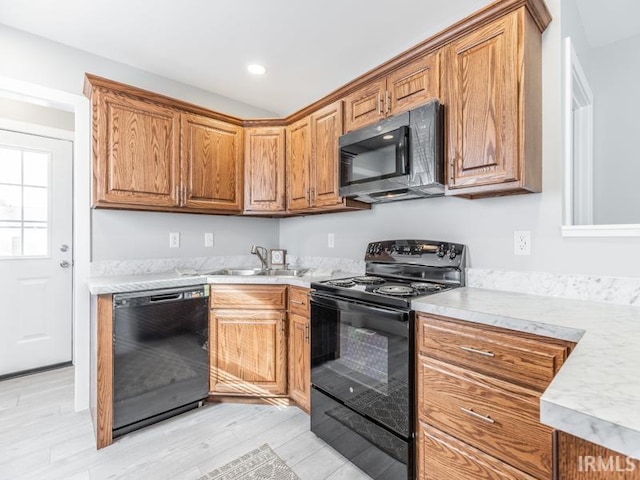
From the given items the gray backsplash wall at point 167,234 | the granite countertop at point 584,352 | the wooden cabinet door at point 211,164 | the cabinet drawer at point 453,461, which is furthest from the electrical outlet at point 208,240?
the cabinet drawer at point 453,461

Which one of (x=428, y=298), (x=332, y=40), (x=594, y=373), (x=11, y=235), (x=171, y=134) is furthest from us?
(x=11, y=235)

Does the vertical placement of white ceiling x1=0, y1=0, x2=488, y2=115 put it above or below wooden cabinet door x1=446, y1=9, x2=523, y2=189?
above

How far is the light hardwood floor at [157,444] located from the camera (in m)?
1.68

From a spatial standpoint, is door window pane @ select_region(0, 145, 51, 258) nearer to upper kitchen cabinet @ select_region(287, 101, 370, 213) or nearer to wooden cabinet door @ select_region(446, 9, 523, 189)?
upper kitchen cabinet @ select_region(287, 101, 370, 213)

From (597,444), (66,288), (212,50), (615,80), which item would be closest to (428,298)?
(597,444)

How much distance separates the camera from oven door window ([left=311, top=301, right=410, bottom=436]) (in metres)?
1.52

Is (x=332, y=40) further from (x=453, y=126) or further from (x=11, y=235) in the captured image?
(x=11, y=235)

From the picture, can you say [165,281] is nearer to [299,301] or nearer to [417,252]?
[299,301]

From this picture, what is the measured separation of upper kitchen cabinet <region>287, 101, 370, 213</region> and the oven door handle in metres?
0.74

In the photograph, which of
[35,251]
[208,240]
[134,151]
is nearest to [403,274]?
[208,240]

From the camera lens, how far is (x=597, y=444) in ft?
1.61

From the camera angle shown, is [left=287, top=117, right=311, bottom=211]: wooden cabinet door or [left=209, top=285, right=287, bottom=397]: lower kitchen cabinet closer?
[left=209, top=285, right=287, bottom=397]: lower kitchen cabinet

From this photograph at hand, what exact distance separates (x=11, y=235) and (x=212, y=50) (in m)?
2.31

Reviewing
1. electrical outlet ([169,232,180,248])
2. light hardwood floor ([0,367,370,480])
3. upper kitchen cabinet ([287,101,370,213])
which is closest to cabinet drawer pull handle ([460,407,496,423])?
light hardwood floor ([0,367,370,480])
